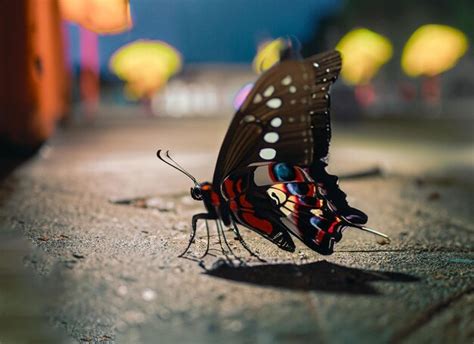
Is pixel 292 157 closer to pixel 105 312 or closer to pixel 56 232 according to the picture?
pixel 105 312

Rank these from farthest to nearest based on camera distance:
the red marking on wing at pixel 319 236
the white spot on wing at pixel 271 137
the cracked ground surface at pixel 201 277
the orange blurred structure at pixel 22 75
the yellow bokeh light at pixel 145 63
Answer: the yellow bokeh light at pixel 145 63 → the orange blurred structure at pixel 22 75 → the red marking on wing at pixel 319 236 → the white spot on wing at pixel 271 137 → the cracked ground surface at pixel 201 277

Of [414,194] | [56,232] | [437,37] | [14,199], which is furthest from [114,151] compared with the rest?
[437,37]

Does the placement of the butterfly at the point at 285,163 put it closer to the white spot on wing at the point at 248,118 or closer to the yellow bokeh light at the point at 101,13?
the white spot on wing at the point at 248,118

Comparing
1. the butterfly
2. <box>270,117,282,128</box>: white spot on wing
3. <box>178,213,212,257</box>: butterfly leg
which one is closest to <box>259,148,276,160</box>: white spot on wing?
the butterfly

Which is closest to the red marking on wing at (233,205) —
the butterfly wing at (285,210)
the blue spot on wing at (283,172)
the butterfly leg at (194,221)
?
the butterfly wing at (285,210)

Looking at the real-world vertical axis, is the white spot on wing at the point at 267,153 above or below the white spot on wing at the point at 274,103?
below

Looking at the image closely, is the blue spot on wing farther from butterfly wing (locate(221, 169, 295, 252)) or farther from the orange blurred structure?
the orange blurred structure
